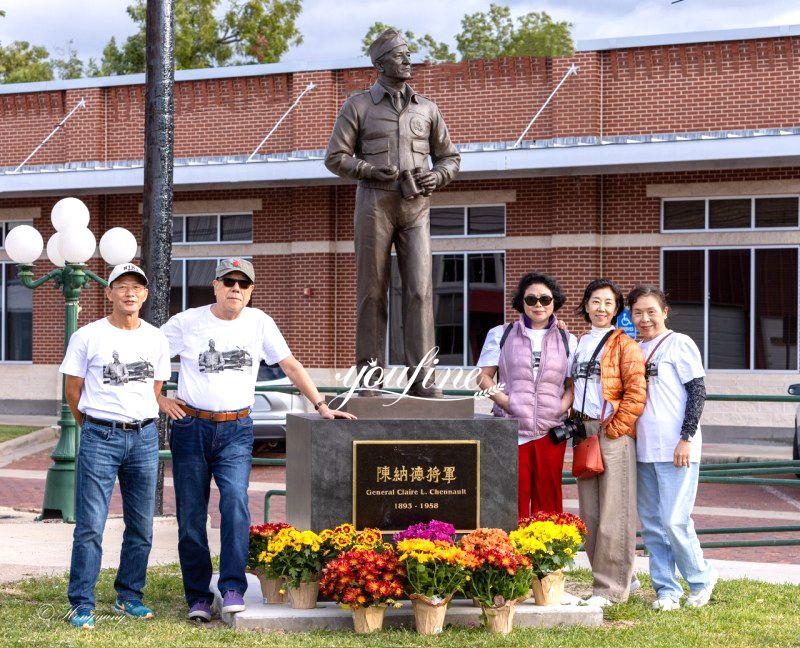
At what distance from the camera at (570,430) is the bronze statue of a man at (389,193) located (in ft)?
3.15

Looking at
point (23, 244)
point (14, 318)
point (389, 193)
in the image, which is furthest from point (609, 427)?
point (14, 318)

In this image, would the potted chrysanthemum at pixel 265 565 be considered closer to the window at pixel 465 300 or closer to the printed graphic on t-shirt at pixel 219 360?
the printed graphic on t-shirt at pixel 219 360

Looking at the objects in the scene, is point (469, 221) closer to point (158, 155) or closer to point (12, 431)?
point (12, 431)

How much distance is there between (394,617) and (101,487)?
1794 millimetres

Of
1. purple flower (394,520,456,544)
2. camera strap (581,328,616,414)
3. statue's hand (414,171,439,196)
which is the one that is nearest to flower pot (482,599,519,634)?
purple flower (394,520,456,544)

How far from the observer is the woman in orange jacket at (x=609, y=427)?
24.3 ft

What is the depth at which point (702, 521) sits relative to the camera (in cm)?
1304

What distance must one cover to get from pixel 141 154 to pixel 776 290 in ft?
44.0

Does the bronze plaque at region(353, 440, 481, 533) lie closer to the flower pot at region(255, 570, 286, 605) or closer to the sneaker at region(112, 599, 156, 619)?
the flower pot at region(255, 570, 286, 605)

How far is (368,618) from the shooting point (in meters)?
6.75

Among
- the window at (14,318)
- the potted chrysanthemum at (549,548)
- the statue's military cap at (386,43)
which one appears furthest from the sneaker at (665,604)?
the window at (14,318)

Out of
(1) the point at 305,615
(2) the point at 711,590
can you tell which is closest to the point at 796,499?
(2) the point at 711,590

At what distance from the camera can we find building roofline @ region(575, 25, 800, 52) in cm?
2133

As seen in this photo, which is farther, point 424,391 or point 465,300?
point 465,300
